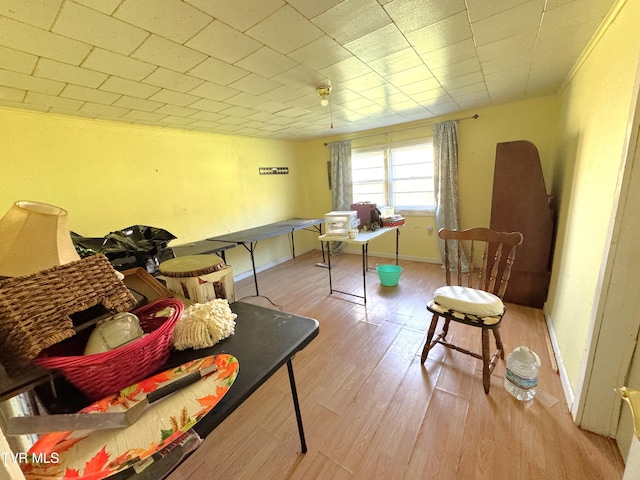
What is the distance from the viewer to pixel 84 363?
0.57m

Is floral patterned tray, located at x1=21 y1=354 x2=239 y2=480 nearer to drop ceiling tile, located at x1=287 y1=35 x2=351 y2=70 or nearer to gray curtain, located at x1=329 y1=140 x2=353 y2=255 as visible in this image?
drop ceiling tile, located at x1=287 y1=35 x2=351 y2=70

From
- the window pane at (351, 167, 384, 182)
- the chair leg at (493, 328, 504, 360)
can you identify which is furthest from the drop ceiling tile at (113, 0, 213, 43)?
the window pane at (351, 167, 384, 182)

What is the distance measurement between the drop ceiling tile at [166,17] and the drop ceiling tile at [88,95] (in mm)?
1069

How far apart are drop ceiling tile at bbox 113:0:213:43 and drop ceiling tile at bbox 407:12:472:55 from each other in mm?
1196

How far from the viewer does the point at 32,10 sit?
1.10 metres

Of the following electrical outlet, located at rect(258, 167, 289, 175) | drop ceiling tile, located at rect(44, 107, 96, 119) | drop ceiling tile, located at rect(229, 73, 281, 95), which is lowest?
electrical outlet, located at rect(258, 167, 289, 175)

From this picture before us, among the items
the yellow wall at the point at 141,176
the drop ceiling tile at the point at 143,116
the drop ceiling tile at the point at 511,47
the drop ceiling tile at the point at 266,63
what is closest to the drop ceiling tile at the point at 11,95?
the yellow wall at the point at 141,176

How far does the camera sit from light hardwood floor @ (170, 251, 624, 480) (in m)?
1.26

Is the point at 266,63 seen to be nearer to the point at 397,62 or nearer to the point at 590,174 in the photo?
the point at 397,62

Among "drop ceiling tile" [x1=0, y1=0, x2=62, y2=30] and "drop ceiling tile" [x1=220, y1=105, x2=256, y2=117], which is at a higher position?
"drop ceiling tile" [x1=220, y1=105, x2=256, y2=117]

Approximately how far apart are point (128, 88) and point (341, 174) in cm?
334

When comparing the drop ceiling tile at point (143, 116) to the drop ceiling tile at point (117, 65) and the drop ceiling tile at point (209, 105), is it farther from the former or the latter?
the drop ceiling tile at point (117, 65)

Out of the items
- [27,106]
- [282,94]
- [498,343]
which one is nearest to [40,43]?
[27,106]

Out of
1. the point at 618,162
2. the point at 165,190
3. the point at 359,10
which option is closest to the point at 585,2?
the point at 618,162
